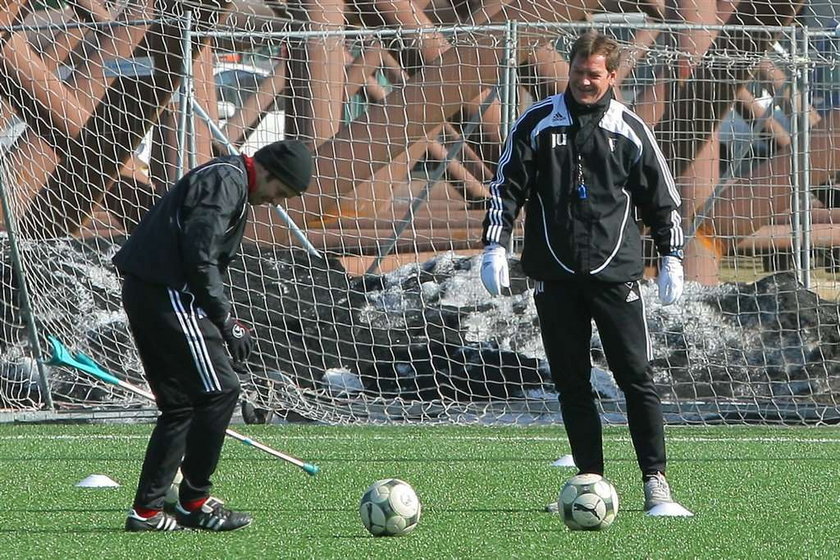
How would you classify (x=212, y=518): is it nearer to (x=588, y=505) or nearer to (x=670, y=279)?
(x=588, y=505)

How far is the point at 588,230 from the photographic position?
5.07m

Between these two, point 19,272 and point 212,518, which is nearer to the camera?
point 212,518

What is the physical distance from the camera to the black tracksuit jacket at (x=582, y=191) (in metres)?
5.08

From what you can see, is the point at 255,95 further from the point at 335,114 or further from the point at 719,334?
the point at 719,334

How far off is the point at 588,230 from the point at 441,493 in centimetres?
137

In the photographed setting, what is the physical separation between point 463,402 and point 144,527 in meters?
4.88

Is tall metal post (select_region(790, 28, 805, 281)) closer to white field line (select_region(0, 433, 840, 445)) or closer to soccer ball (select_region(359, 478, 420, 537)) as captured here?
white field line (select_region(0, 433, 840, 445))

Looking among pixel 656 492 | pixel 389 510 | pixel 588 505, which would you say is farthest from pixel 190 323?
pixel 656 492

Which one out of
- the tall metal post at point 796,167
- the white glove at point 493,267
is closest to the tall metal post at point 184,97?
the tall metal post at point 796,167

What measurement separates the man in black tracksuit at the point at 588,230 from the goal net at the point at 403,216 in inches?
158

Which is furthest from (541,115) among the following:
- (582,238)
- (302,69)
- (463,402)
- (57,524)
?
(302,69)

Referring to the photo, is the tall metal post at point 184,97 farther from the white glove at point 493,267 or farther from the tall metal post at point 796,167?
the white glove at point 493,267

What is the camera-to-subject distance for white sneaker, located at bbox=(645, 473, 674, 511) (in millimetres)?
5078

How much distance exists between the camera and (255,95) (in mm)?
10852
